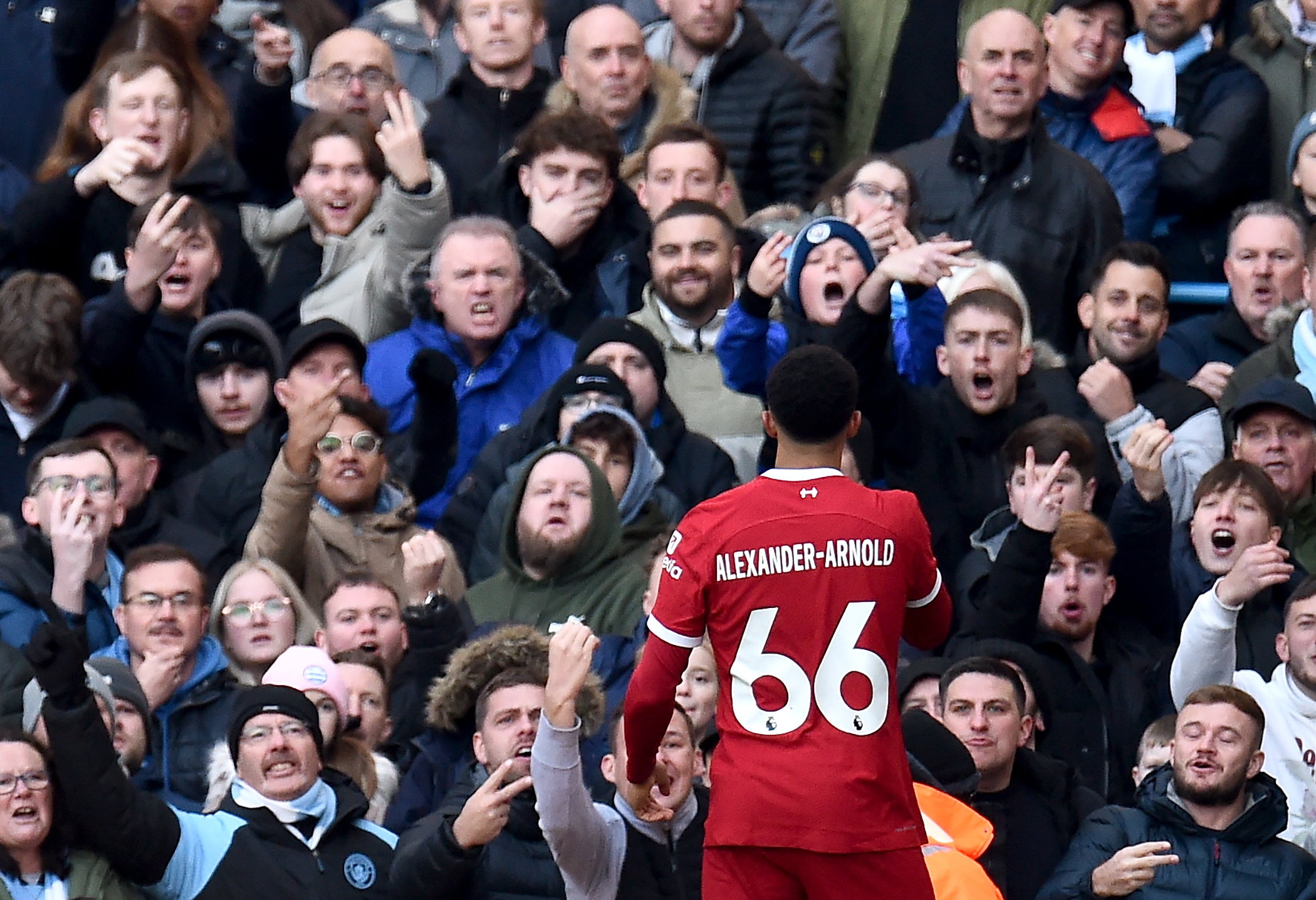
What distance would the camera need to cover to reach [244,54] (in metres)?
12.7

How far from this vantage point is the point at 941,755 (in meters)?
7.94

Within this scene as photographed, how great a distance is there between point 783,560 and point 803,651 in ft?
0.73

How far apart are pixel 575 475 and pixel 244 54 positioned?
389cm

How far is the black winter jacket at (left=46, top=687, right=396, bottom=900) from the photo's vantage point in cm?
788

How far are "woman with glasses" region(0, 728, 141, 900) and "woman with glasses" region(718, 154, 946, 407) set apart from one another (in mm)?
3209

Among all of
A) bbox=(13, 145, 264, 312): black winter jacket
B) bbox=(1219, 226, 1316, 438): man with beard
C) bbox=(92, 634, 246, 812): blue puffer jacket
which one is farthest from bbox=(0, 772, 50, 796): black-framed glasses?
bbox=(1219, 226, 1316, 438): man with beard

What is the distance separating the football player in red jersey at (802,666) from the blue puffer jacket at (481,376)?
13.3 feet

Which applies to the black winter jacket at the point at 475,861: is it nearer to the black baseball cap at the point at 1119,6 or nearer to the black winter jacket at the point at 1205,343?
the black winter jacket at the point at 1205,343

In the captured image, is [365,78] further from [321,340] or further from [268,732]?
[268,732]

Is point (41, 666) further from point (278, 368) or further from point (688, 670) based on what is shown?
point (278, 368)

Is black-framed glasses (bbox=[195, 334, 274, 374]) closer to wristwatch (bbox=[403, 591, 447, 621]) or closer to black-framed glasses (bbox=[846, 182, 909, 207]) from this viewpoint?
wristwatch (bbox=[403, 591, 447, 621])

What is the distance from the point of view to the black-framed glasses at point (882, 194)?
11.1m

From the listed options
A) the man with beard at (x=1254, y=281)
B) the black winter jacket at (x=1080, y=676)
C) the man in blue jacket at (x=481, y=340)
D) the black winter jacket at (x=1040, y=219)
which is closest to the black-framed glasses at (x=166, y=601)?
the man in blue jacket at (x=481, y=340)

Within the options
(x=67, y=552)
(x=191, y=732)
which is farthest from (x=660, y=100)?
(x=191, y=732)
